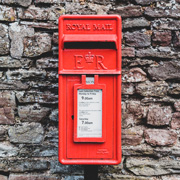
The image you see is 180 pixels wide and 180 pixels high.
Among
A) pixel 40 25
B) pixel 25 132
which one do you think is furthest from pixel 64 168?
pixel 40 25

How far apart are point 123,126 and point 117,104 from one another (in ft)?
Result: 1.67

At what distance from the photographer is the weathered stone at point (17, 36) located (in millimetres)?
1831

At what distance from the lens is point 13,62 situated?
6.04ft

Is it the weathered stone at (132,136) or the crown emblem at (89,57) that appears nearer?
the crown emblem at (89,57)

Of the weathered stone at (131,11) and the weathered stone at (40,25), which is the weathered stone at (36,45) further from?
the weathered stone at (131,11)

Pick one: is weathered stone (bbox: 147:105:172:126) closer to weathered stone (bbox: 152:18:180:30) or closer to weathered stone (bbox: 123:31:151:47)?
weathered stone (bbox: 123:31:151:47)

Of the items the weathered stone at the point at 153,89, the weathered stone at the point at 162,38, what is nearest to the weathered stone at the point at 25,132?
the weathered stone at the point at 153,89

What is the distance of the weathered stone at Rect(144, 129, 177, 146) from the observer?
1.84 metres

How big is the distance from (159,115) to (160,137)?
0.63ft

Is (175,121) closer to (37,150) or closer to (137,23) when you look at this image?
(137,23)

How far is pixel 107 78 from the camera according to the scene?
1.42 meters

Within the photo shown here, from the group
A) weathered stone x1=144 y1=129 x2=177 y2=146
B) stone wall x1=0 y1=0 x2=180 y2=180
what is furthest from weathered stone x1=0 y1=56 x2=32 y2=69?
weathered stone x1=144 y1=129 x2=177 y2=146

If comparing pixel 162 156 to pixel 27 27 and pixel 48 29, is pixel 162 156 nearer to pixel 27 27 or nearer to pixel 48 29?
pixel 48 29

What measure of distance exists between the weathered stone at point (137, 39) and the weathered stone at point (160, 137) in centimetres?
76
